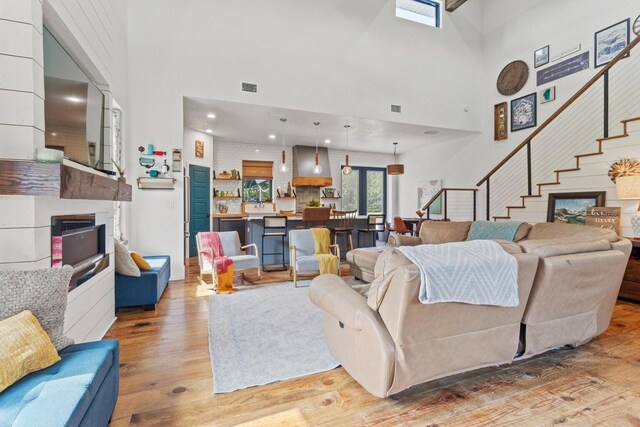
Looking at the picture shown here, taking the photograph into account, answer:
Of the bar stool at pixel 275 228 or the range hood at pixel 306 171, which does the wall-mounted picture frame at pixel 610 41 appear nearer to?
the range hood at pixel 306 171

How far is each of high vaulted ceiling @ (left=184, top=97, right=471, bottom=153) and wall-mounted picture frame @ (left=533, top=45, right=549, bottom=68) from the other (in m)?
1.80

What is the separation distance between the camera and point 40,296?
1470 millimetres

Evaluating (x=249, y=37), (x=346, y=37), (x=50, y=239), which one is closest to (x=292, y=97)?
(x=249, y=37)

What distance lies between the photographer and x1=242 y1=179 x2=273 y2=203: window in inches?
342

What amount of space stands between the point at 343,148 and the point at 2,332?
892cm

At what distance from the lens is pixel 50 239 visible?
1.93 m

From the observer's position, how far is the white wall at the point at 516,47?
5.60 metres

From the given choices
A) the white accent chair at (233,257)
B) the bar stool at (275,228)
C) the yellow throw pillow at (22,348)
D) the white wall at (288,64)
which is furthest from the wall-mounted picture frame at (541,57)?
the yellow throw pillow at (22,348)

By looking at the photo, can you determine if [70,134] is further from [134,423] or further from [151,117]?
[151,117]

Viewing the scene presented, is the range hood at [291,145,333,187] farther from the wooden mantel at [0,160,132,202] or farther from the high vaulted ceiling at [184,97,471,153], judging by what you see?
the wooden mantel at [0,160,132,202]

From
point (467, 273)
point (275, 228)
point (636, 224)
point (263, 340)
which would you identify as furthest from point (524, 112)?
point (263, 340)

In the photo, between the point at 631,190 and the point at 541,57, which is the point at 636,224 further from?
the point at 541,57

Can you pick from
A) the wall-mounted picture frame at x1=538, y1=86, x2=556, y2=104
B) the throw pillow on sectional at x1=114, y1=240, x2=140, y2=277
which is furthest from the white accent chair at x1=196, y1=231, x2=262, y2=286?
the wall-mounted picture frame at x1=538, y1=86, x2=556, y2=104

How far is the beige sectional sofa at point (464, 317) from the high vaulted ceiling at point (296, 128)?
14.3 feet
